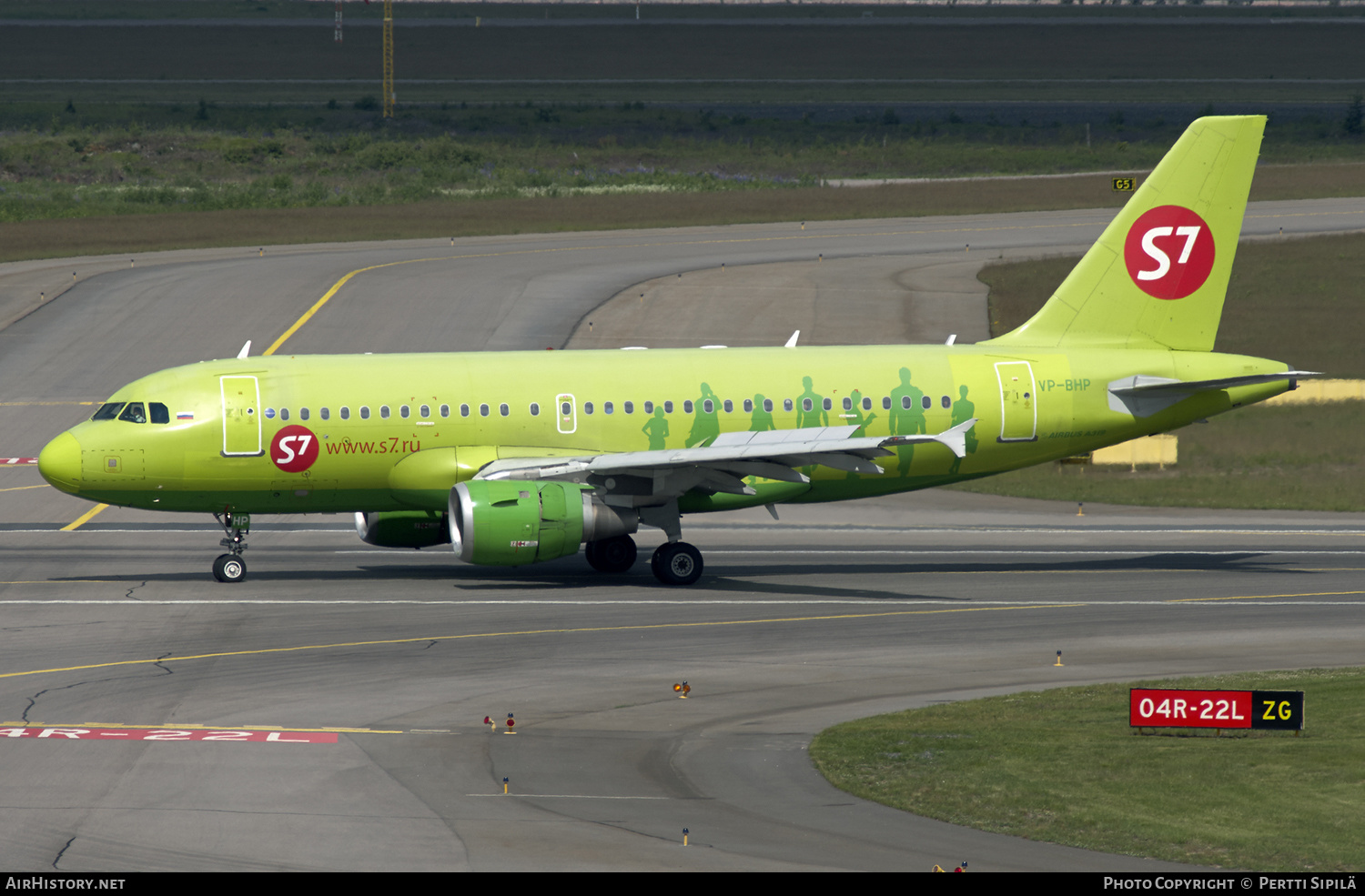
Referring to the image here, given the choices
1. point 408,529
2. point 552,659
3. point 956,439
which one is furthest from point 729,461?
point 408,529

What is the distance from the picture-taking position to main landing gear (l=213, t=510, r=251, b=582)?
36656mm

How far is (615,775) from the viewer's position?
2148 centimetres

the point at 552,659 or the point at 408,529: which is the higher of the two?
the point at 408,529

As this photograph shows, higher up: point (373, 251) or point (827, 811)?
point (373, 251)

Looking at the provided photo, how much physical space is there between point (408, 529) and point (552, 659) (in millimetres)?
10225

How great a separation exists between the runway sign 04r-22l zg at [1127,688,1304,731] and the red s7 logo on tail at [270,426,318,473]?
20266mm

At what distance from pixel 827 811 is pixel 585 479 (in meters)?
17.1

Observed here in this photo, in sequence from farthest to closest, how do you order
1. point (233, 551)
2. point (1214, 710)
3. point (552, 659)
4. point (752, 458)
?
point (233, 551)
point (752, 458)
point (552, 659)
point (1214, 710)

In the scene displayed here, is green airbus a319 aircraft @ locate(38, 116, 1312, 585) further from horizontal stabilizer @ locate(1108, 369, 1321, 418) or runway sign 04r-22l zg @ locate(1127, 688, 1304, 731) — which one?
runway sign 04r-22l zg @ locate(1127, 688, 1304, 731)

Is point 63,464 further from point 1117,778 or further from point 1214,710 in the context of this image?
point 1214,710

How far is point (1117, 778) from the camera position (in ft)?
67.5

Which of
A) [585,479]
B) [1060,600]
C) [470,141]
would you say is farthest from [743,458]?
[470,141]

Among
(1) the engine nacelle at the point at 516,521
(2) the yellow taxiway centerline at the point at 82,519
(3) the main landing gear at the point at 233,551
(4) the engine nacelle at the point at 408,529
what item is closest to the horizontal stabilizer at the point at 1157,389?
(1) the engine nacelle at the point at 516,521

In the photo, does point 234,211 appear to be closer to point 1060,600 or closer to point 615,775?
point 1060,600
